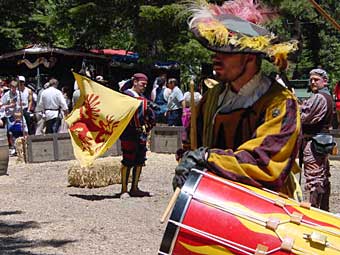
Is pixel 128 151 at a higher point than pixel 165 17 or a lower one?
lower

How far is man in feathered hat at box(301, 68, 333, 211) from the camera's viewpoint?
269 inches

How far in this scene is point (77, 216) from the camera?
7684mm

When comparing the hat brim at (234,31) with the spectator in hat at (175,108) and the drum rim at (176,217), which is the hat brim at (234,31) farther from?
the spectator in hat at (175,108)

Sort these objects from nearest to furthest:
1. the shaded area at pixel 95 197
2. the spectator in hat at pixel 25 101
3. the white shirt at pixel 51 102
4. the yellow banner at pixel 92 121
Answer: the shaded area at pixel 95 197
the yellow banner at pixel 92 121
the white shirt at pixel 51 102
the spectator in hat at pixel 25 101

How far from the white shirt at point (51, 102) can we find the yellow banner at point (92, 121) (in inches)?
170

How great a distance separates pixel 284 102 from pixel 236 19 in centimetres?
51

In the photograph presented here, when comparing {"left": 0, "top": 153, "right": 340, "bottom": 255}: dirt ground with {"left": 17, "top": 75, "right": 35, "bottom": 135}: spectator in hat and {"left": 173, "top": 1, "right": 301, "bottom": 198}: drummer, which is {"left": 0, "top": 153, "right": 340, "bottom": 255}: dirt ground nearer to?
{"left": 173, "top": 1, "right": 301, "bottom": 198}: drummer

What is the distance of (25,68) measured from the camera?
23.7 metres

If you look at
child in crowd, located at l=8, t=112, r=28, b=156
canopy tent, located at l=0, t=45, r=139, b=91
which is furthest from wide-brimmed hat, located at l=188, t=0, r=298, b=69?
canopy tent, located at l=0, t=45, r=139, b=91

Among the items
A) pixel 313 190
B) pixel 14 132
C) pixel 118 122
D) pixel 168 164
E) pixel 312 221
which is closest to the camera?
pixel 312 221

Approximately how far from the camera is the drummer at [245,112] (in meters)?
3.44

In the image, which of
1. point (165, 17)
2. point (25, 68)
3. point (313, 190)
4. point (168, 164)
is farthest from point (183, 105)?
point (25, 68)

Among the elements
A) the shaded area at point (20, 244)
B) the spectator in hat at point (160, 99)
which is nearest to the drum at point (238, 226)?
the shaded area at point (20, 244)

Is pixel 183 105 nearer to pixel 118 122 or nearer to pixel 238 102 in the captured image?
pixel 118 122
